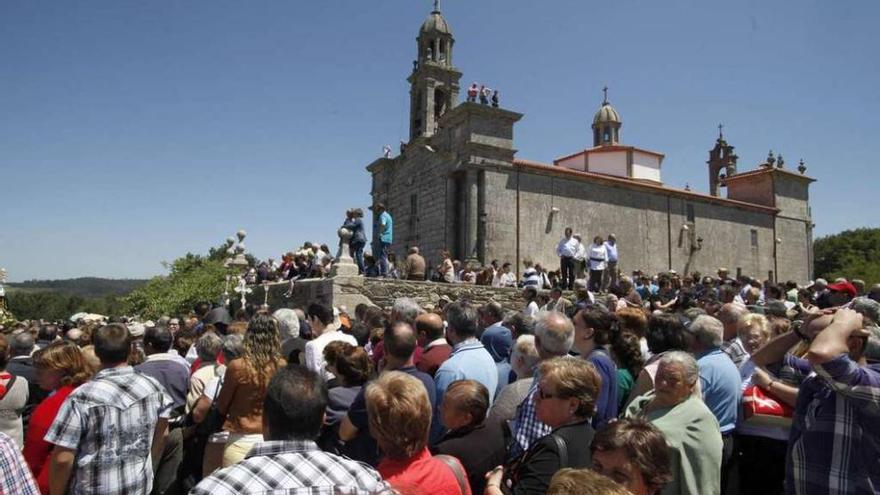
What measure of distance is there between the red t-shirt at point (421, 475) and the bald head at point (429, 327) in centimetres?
247

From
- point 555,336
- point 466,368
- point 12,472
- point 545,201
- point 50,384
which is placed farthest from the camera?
point 545,201

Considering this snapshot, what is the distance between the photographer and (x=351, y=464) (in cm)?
221

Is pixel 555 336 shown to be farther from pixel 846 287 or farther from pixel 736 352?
pixel 846 287

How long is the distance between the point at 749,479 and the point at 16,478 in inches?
166

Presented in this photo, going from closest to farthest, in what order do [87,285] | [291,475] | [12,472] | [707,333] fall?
[291,475], [12,472], [707,333], [87,285]

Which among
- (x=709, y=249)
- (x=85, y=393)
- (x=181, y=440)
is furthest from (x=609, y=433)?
(x=709, y=249)

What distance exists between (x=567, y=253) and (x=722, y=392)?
13141 mm

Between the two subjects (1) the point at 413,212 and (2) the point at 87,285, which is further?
(2) the point at 87,285

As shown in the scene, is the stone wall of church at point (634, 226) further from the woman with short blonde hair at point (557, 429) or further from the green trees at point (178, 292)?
the woman with short blonde hair at point (557, 429)

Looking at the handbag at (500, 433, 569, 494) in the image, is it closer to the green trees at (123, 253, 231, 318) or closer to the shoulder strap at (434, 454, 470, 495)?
the shoulder strap at (434, 454, 470, 495)

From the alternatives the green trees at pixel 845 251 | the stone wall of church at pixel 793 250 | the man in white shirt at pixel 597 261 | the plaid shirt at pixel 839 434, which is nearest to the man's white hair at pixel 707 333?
the plaid shirt at pixel 839 434

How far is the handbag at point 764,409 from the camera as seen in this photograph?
3764mm

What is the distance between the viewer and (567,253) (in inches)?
668

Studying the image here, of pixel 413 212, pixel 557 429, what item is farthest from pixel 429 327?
pixel 413 212
